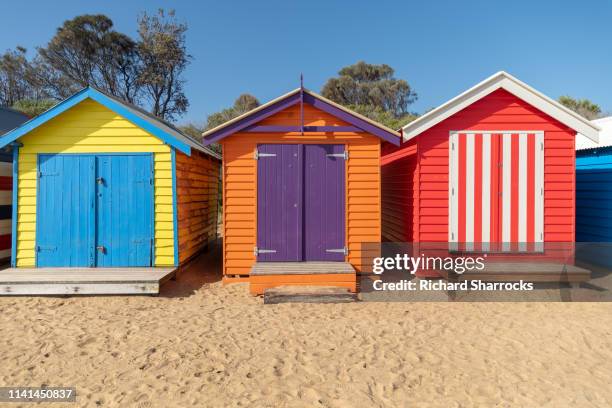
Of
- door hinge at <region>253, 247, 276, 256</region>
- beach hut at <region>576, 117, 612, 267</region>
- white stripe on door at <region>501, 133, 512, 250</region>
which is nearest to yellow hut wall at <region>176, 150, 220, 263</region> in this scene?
door hinge at <region>253, 247, 276, 256</region>

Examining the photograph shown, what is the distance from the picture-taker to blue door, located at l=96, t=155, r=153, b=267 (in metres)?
7.00

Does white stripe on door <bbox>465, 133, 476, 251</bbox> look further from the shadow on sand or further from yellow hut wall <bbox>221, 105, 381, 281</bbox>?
the shadow on sand

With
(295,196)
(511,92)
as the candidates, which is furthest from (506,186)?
(295,196)

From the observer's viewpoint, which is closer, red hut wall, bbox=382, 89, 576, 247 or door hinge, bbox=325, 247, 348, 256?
red hut wall, bbox=382, 89, 576, 247

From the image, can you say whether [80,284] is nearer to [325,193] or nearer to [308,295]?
[308,295]

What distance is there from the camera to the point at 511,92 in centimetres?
678

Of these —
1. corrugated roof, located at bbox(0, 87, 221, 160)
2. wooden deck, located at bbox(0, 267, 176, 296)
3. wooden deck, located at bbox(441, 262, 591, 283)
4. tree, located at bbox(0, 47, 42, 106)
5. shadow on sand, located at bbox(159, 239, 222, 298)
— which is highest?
tree, located at bbox(0, 47, 42, 106)

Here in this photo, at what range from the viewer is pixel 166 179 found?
7.02 metres

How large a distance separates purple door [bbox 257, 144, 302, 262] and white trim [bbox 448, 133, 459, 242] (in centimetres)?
286

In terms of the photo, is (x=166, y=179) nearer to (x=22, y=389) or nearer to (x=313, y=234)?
(x=313, y=234)

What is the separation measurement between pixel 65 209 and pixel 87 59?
87.4ft

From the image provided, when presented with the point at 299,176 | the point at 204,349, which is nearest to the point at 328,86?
the point at 299,176

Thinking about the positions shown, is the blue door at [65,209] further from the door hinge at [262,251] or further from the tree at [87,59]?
the tree at [87,59]

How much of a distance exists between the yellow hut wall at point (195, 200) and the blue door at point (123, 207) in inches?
24.4
